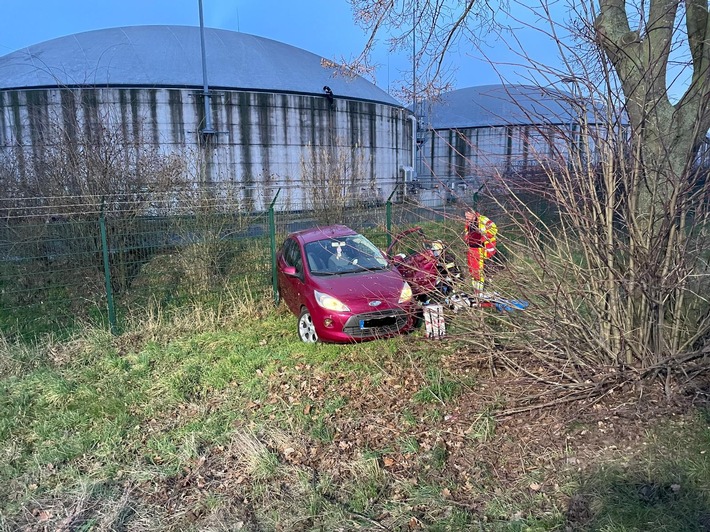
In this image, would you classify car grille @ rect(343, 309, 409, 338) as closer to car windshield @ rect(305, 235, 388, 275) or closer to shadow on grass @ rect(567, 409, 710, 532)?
car windshield @ rect(305, 235, 388, 275)

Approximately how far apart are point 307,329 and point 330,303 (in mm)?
674

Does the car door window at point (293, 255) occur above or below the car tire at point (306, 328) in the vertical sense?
above

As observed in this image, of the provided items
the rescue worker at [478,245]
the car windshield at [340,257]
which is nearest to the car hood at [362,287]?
the car windshield at [340,257]

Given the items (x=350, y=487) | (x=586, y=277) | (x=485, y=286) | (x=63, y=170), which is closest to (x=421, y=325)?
(x=485, y=286)

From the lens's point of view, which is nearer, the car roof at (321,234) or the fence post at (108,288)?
the fence post at (108,288)

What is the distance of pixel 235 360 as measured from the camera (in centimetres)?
639

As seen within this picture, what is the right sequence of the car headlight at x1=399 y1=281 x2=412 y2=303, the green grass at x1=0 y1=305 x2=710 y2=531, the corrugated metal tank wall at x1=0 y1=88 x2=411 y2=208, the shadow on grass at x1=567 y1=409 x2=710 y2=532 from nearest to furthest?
the shadow on grass at x1=567 y1=409 x2=710 y2=532
the green grass at x1=0 y1=305 x2=710 y2=531
the car headlight at x1=399 y1=281 x2=412 y2=303
the corrugated metal tank wall at x1=0 y1=88 x2=411 y2=208

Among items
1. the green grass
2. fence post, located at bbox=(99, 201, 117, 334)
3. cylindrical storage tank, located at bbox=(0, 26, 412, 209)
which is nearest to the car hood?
the green grass

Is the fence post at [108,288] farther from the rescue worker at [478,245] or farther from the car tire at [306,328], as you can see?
the rescue worker at [478,245]

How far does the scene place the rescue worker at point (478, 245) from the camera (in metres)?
4.75

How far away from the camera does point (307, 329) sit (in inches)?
285

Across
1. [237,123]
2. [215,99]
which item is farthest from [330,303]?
[215,99]

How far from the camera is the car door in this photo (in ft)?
25.2

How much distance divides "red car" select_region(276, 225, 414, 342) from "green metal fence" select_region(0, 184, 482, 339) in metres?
1.13
